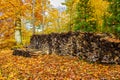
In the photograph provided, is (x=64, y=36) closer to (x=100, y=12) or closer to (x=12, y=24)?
(x=12, y=24)

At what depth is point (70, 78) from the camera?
480 inches

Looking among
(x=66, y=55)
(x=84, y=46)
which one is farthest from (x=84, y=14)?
(x=84, y=46)

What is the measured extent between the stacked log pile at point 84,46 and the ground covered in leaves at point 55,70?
0.48 metres

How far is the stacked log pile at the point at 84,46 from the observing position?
48.9 feet

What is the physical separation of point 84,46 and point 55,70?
324 centimetres

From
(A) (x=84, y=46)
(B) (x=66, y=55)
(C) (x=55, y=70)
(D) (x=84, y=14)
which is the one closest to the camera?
(C) (x=55, y=70)

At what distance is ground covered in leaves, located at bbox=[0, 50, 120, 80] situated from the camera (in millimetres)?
12516

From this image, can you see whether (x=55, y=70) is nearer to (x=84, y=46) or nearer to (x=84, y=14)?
(x=84, y=46)

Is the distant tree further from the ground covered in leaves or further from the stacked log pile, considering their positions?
the ground covered in leaves

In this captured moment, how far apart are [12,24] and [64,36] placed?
37.6 ft

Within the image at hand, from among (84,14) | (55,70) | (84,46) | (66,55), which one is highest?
(84,14)

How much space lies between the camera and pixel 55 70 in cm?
1368

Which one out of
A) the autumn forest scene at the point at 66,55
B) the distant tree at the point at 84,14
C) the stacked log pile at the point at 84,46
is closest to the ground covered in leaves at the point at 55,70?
the autumn forest scene at the point at 66,55

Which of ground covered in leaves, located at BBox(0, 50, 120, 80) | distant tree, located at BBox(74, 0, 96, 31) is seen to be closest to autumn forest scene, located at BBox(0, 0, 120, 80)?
ground covered in leaves, located at BBox(0, 50, 120, 80)
